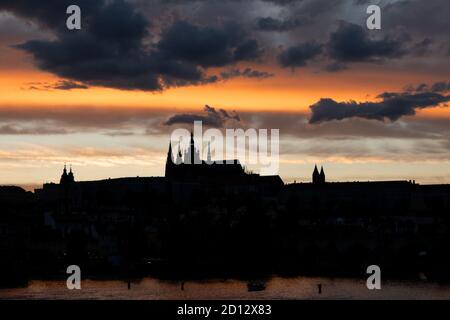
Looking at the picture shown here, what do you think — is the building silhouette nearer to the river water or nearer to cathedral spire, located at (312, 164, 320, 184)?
Result: cathedral spire, located at (312, 164, 320, 184)

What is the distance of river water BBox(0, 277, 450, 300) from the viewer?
41.1m

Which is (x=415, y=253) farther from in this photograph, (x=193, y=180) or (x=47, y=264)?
(x=193, y=180)

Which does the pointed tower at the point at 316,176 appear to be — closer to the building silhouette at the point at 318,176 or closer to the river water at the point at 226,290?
the building silhouette at the point at 318,176

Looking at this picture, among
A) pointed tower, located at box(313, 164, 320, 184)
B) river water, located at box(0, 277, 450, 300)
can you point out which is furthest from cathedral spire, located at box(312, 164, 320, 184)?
river water, located at box(0, 277, 450, 300)

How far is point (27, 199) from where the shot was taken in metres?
107

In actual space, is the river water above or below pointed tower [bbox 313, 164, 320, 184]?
below

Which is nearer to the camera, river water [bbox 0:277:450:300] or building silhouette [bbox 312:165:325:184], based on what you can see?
river water [bbox 0:277:450:300]

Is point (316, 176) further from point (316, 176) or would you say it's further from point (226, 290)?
point (226, 290)

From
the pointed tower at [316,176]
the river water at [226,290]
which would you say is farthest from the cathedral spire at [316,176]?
the river water at [226,290]

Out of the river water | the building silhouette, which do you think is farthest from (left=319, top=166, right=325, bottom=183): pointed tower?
the river water

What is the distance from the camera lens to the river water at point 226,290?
41.1m

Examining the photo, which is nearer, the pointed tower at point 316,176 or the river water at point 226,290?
the river water at point 226,290
